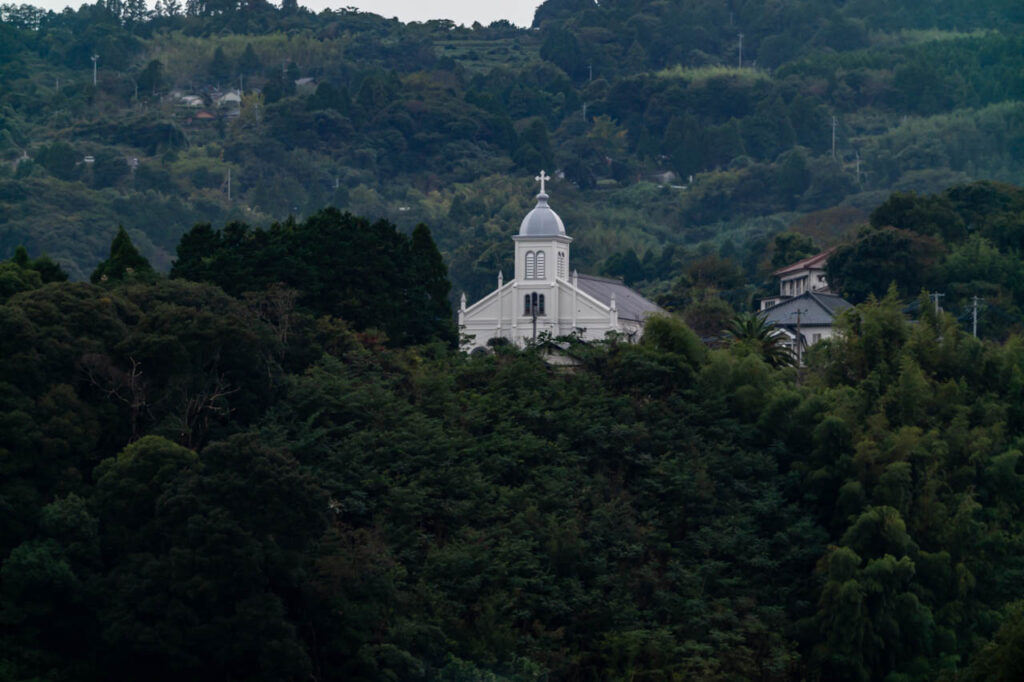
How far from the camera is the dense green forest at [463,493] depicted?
2864 cm

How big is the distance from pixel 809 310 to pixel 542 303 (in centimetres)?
859

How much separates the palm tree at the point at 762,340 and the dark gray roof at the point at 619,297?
9864mm

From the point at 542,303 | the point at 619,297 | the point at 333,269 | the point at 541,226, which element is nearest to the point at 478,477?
the point at 333,269

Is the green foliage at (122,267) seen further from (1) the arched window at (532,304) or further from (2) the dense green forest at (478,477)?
(1) the arched window at (532,304)

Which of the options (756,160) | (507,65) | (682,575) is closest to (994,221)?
(682,575)

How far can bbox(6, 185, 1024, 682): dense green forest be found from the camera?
1128 inches

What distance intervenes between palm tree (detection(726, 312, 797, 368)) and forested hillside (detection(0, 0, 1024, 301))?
1459 inches

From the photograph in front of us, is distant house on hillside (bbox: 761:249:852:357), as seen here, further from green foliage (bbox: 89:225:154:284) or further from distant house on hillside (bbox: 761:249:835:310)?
green foliage (bbox: 89:225:154:284)

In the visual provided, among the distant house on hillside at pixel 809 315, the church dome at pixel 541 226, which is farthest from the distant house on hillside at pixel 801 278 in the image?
the church dome at pixel 541 226

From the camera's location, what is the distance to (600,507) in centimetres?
3447

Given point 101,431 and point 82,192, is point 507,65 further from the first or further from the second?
point 101,431

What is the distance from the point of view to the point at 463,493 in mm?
34219

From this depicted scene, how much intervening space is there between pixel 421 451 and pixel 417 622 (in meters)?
5.65

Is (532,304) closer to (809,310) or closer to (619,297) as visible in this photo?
(619,297)
